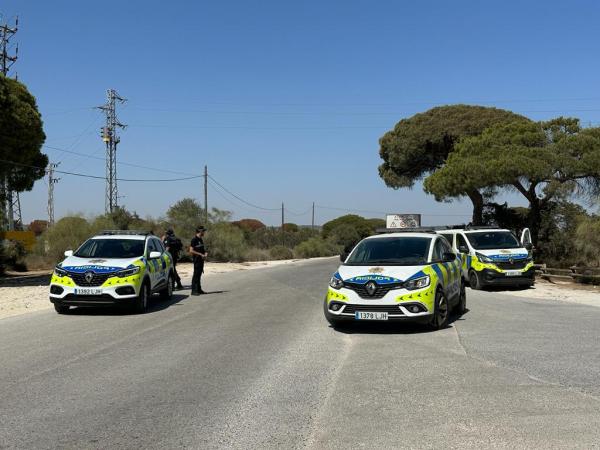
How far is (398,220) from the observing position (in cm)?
3369

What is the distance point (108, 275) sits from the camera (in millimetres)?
11922

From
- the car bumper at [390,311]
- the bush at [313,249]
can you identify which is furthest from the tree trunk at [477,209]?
the bush at [313,249]

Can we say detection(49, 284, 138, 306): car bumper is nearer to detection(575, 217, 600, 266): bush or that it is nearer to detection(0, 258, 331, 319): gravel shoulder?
detection(0, 258, 331, 319): gravel shoulder

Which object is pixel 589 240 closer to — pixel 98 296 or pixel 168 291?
pixel 168 291

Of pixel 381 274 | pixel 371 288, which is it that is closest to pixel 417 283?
pixel 381 274

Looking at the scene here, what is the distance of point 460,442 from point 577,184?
76.1 feet

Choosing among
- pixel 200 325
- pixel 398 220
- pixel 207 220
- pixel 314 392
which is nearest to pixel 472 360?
pixel 314 392

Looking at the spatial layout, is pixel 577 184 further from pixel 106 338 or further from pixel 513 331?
pixel 106 338

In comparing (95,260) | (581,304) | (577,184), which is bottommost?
(581,304)

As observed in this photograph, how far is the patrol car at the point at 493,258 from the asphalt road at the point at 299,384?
591 cm

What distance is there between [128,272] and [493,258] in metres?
10.3

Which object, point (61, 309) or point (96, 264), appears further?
point (61, 309)

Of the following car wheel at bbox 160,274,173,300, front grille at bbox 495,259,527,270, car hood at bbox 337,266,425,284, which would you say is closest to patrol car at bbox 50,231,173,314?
car wheel at bbox 160,274,173,300

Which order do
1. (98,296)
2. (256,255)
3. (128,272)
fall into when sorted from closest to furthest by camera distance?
(98,296), (128,272), (256,255)
